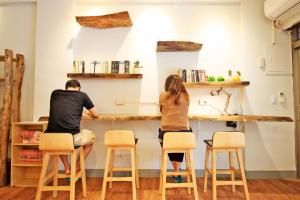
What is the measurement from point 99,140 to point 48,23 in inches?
81.3

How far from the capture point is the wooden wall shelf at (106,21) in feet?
10.8

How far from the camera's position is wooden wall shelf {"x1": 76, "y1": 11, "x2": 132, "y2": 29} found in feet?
10.8

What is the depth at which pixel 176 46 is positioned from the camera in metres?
3.31

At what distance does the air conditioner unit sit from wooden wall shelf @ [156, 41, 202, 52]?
1.12 m

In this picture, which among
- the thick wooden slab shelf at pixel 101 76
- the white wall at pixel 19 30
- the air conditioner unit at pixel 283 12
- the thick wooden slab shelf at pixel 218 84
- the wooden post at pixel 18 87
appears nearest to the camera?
the air conditioner unit at pixel 283 12

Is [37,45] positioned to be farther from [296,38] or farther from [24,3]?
[296,38]

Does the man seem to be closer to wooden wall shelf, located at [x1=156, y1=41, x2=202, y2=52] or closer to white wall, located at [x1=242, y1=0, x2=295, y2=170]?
wooden wall shelf, located at [x1=156, y1=41, x2=202, y2=52]

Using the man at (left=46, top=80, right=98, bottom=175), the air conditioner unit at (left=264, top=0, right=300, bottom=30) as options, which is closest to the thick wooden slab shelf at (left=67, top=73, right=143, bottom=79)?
the man at (left=46, top=80, right=98, bottom=175)

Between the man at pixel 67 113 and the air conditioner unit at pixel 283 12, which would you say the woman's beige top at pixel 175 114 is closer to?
the man at pixel 67 113

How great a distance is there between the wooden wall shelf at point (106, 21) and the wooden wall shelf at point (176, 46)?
0.64 m

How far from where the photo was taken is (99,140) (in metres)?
3.50

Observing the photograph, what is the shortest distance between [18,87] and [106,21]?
A: 69.6 inches

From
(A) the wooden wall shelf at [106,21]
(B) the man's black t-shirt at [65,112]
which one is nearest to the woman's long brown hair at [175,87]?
(B) the man's black t-shirt at [65,112]

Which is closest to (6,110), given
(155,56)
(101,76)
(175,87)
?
(101,76)
